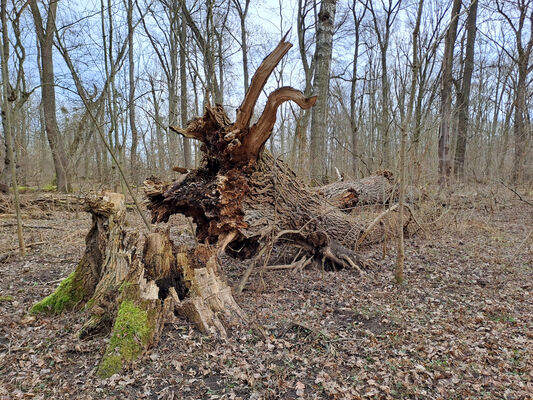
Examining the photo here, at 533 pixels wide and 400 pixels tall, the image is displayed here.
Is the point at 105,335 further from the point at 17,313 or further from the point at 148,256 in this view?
the point at 17,313

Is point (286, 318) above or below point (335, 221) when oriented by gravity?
below

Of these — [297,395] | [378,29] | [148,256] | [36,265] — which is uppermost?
[378,29]

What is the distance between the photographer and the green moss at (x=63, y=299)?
10.5 ft

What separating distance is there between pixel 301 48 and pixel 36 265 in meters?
12.9

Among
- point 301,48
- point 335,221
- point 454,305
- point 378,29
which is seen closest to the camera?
point 454,305

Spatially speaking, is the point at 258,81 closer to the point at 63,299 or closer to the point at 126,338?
the point at 126,338

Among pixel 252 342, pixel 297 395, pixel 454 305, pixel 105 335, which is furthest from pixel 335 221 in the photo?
pixel 105 335

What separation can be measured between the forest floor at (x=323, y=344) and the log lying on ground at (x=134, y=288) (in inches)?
5.6

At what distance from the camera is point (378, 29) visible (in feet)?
55.3

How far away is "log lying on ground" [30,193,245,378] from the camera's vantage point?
2609 mm

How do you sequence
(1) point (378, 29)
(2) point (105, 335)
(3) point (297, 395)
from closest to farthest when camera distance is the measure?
(3) point (297, 395), (2) point (105, 335), (1) point (378, 29)

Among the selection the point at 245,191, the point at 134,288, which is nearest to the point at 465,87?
the point at 245,191

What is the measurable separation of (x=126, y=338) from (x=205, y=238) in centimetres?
177

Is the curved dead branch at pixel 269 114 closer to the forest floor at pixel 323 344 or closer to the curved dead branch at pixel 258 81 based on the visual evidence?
the curved dead branch at pixel 258 81
